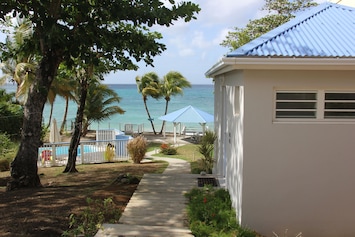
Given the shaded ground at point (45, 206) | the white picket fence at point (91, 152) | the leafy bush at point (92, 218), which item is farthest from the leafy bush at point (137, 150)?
the leafy bush at point (92, 218)

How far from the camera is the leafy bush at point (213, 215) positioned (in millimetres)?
5262

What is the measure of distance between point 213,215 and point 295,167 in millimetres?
1550

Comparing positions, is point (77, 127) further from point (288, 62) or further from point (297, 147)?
point (288, 62)

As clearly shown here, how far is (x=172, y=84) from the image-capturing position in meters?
33.5

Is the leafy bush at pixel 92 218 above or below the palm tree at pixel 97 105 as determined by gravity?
below

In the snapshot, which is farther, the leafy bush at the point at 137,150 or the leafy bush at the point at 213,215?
the leafy bush at the point at 137,150

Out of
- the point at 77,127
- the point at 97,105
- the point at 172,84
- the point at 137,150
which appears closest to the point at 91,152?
the point at 137,150

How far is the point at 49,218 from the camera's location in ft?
18.5

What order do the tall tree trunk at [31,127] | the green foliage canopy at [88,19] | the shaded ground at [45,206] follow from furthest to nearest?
the tall tree trunk at [31,127] → the green foliage canopy at [88,19] → the shaded ground at [45,206]

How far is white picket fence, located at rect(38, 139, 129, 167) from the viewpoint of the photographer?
1650cm

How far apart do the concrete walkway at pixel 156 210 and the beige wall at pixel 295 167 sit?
1184 mm

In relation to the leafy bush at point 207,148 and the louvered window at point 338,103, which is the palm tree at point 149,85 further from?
the louvered window at point 338,103

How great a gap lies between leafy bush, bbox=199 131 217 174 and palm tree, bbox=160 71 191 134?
75.5ft

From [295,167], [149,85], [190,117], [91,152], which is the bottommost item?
[91,152]
